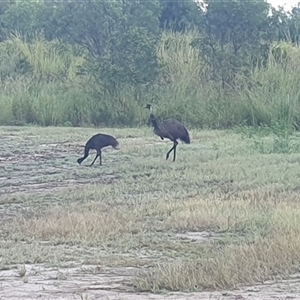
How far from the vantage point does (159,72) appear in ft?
71.7

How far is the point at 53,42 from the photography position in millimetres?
26016

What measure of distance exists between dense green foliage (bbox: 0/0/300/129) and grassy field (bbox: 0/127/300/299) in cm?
543

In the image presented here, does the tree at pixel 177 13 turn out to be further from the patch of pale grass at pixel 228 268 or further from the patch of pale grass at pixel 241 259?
the patch of pale grass at pixel 228 268

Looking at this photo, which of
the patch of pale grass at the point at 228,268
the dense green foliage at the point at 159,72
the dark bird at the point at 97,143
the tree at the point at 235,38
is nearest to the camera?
the patch of pale grass at the point at 228,268

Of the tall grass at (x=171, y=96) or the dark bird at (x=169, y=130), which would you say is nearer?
the dark bird at (x=169, y=130)

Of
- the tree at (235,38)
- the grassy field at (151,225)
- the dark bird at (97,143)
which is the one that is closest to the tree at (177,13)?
the tree at (235,38)

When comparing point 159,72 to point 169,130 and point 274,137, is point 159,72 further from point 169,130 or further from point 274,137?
point 169,130

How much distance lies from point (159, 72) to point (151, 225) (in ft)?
46.4

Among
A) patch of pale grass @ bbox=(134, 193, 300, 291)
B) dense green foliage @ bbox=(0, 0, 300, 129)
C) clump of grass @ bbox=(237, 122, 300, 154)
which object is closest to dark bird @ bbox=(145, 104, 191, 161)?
clump of grass @ bbox=(237, 122, 300, 154)

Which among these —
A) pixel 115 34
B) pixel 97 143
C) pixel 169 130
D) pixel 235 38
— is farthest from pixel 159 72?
pixel 97 143

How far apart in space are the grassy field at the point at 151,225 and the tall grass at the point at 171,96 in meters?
5.05

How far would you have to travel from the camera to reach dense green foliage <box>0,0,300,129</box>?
1933cm

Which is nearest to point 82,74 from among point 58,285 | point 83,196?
point 83,196

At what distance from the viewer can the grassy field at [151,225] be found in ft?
18.9
